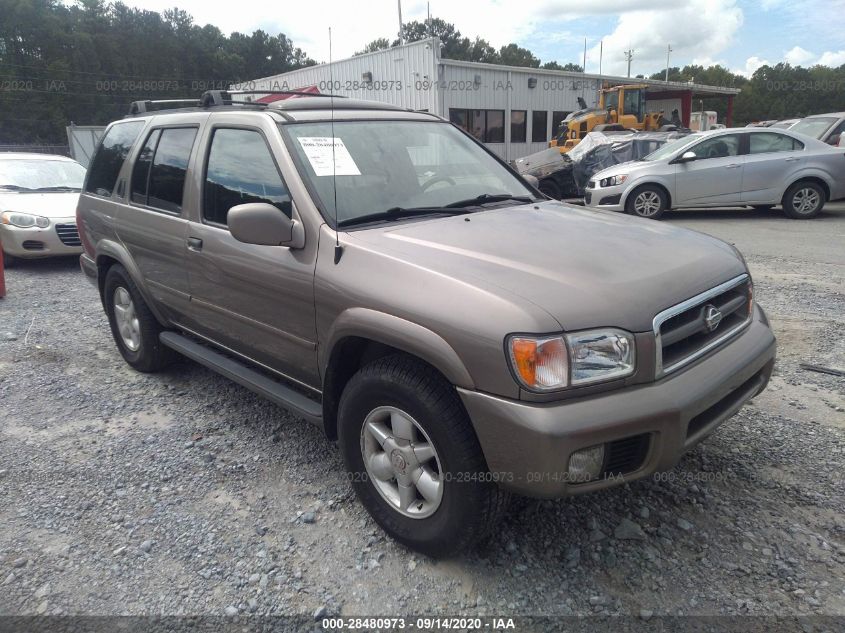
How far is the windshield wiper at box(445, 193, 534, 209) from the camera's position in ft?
10.3

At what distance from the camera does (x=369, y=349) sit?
2.63 m

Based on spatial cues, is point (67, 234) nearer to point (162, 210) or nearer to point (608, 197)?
point (162, 210)

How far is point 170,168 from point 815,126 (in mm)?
13386

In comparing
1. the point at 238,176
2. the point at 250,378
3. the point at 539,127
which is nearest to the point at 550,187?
the point at 238,176

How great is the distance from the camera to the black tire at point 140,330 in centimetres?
424

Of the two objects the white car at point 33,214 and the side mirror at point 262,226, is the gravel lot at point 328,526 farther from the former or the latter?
the white car at point 33,214

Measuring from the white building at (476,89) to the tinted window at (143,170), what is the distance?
1219 cm

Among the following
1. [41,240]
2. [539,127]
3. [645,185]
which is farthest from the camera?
[539,127]

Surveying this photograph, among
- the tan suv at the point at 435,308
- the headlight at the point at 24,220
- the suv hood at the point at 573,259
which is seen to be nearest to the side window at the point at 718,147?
the tan suv at the point at 435,308

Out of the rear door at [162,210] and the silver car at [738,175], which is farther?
the silver car at [738,175]

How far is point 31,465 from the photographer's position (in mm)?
3299

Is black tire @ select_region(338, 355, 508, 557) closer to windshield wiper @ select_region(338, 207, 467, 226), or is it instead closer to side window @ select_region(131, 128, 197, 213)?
windshield wiper @ select_region(338, 207, 467, 226)

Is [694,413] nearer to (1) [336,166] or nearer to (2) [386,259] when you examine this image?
(2) [386,259]

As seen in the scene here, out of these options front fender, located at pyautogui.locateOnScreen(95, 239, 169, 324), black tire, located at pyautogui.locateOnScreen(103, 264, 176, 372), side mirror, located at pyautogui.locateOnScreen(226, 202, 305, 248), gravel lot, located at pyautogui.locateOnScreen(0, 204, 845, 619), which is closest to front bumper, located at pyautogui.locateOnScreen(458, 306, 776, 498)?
gravel lot, located at pyautogui.locateOnScreen(0, 204, 845, 619)
